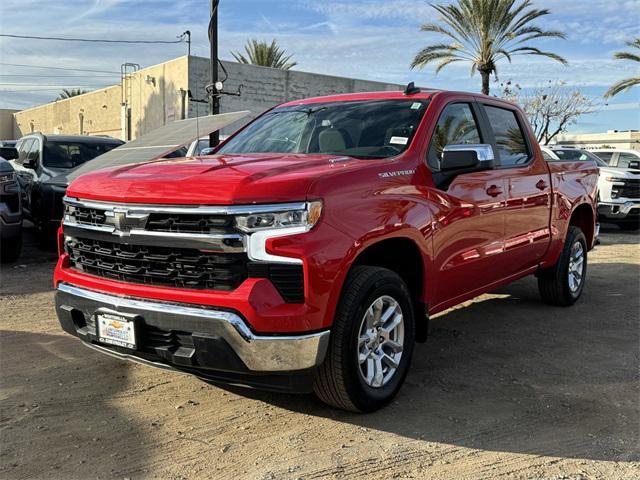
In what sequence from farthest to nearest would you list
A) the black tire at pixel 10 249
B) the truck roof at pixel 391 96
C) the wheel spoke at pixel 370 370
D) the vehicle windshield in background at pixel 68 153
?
1. the vehicle windshield in background at pixel 68 153
2. the black tire at pixel 10 249
3. the truck roof at pixel 391 96
4. the wheel spoke at pixel 370 370

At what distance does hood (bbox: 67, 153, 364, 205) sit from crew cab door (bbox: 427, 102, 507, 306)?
752 millimetres

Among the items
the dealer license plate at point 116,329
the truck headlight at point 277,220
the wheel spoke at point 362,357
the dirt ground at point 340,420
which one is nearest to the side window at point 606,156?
the dirt ground at point 340,420

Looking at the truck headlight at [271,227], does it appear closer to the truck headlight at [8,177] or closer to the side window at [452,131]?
the side window at [452,131]

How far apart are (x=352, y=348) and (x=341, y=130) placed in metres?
1.78

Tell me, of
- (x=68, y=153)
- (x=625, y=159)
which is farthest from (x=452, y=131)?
(x=625, y=159)

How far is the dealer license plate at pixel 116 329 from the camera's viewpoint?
10.7 ft

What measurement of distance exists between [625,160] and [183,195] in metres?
15.5

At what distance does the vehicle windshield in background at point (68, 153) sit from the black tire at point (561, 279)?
736cm

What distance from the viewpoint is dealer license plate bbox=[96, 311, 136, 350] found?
3.27m

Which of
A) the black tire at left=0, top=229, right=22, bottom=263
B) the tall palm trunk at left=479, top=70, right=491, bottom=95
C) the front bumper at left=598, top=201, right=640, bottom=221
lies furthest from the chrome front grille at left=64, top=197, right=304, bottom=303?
the tall palm trunk at left=479, top=70, right=491, bottom=95

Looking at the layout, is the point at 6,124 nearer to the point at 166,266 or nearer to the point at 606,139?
the point at 606,139

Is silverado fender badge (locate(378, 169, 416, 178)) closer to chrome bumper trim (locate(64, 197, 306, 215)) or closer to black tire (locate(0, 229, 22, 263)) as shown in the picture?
chrome bumper trim (locate(64, 197, 306, 215))

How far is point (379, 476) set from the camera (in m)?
2.98

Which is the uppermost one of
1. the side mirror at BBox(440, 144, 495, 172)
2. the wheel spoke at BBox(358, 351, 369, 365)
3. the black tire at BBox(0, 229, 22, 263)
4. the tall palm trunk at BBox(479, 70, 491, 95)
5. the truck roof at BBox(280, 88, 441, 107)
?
the tall palm trunk at BBox(479, 70, 491, 95)
